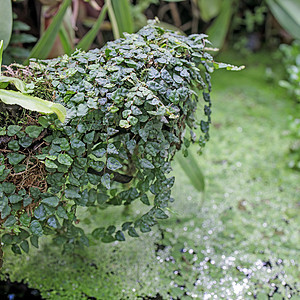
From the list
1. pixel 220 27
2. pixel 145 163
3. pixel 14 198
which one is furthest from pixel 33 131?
pixel 220 27

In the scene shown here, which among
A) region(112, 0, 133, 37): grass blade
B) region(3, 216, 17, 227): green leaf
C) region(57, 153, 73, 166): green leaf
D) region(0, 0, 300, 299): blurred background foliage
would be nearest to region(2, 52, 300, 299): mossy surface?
region(0, 0, 300, 299): blurred background foliage

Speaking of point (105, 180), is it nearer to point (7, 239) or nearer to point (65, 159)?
point (65, 159)

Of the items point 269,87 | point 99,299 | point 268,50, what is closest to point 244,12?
point 268,50

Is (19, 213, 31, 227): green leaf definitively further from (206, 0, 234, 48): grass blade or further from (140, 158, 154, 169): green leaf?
(206, 0, 234, 48): grass blade

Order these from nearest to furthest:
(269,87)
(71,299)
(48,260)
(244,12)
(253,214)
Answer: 1. (71,299)
2. (48,260)
3. (253,214)
4. (269,87)
5. (244,12)

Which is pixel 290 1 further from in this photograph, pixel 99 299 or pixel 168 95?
pixel 99 299

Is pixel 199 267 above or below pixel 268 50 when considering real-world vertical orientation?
above
